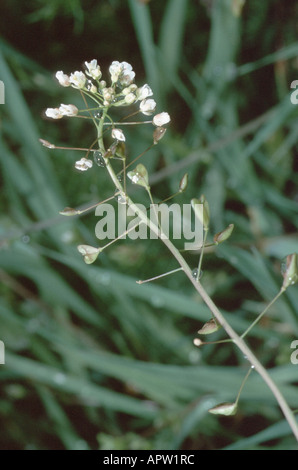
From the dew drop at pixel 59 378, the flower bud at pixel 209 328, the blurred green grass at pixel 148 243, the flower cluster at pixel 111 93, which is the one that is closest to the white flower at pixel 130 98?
the flower cluster at pixel 111 93

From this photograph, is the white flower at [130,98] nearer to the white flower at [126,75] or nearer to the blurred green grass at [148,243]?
the white flower at [126,75]

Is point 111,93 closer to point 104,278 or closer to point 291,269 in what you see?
point 291,269

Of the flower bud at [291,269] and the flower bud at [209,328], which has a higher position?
the flower bud at [291,269]

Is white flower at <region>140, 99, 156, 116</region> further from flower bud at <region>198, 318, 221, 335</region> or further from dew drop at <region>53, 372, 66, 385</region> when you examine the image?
dew drop at <region>53, 372, 66, 385</region>

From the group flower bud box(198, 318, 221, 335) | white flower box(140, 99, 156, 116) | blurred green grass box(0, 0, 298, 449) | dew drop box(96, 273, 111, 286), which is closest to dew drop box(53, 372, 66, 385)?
blurred green grass box(0, 0, 298, 449)

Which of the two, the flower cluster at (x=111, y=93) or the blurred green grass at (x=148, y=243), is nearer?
the flower cluster at (x=111, y=93)

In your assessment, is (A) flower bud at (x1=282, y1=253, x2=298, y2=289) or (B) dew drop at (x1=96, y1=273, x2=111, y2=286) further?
(B) dew drop at (x1=96, y1=273, x2=111, y2=286)

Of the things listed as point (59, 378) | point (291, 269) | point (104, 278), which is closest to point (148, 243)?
point (104, 278)

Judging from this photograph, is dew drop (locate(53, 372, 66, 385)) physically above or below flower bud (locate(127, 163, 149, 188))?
above

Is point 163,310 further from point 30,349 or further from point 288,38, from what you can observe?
point 288,38
